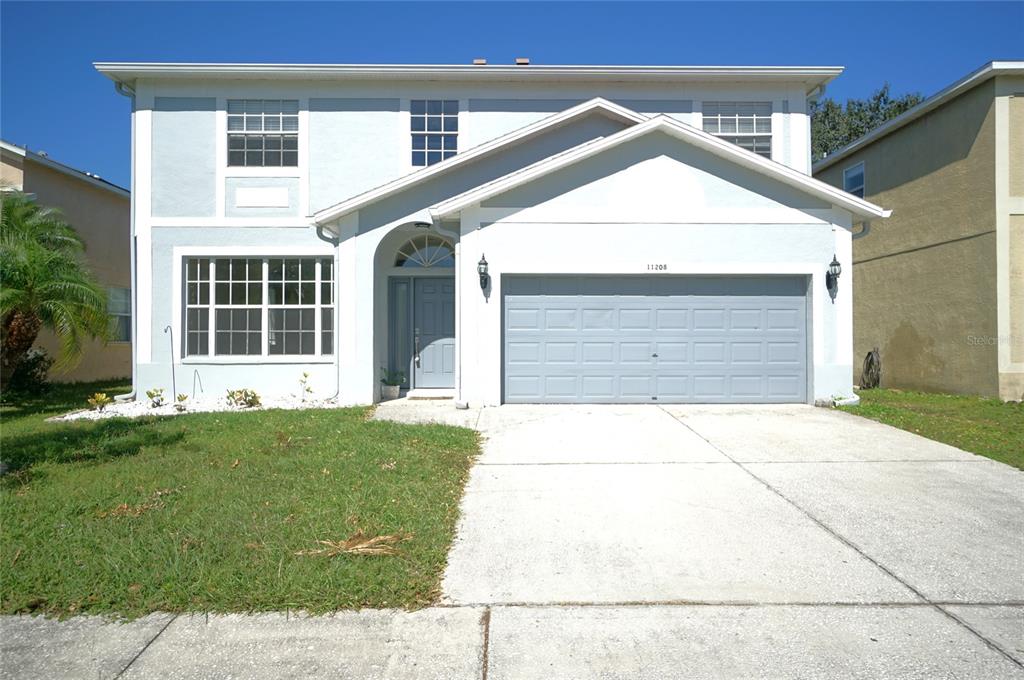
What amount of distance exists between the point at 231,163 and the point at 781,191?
33.8 feet

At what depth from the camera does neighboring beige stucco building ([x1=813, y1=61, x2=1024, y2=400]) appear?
41.9ft

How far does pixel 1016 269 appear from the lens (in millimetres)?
12773

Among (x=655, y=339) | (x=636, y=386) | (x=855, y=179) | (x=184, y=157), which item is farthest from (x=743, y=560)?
(x=855, y=179)

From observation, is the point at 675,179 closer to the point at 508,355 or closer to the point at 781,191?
the point at 781,191

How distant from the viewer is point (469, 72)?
1348 centimetres

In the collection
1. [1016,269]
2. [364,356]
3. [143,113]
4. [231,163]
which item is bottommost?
[364,356]

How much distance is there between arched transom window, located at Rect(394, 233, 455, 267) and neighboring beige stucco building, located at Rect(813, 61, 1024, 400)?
727 centimetres

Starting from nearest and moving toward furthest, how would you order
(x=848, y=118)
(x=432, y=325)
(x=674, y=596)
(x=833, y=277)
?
(x=674, y=596) → (x=833, y=277) → (x=432, y=325) → (x=848, y=118)

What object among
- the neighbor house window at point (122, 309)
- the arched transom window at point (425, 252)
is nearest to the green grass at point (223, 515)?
the arched transom window at point (425, 252)

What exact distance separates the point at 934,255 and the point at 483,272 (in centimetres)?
1000

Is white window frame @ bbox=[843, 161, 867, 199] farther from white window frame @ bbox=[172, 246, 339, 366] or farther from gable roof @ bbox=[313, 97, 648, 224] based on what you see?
white window frame @ bbox=[172, 246, 339, 366]

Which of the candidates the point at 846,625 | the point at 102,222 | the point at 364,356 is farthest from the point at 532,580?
the point at 102,222

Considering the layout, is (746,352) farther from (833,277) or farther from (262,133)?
(262,133)

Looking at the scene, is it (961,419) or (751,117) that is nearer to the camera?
(961,419)
